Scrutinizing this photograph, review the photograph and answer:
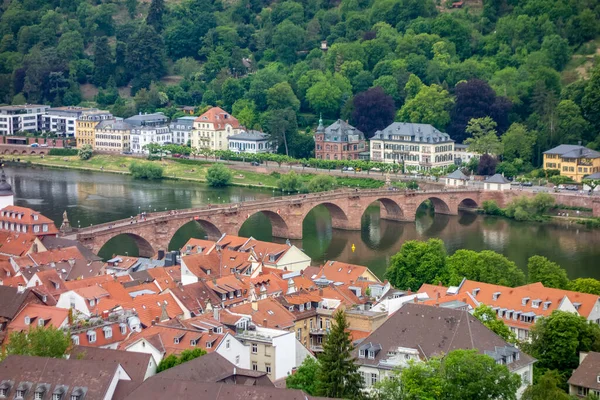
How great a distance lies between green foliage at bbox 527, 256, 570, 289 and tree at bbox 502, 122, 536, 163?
55957mm

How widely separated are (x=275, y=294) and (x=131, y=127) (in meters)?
93.1

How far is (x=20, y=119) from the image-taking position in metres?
170

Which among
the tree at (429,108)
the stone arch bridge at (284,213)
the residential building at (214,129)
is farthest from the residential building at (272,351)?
the residential building at (214,129)

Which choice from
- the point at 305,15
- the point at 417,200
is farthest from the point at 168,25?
the point at 417,200

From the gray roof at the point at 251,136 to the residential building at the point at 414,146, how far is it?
1379cm

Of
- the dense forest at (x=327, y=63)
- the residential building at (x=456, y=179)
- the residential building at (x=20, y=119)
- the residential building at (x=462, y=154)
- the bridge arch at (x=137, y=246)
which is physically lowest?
the bridge arch at (x=137, y=246)

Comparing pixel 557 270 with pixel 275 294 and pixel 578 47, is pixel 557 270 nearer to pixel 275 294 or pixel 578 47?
pixel 275 294

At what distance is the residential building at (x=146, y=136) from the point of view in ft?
513

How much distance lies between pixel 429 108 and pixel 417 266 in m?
67.0

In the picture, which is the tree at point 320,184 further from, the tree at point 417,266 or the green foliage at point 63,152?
the tree at point 417,266

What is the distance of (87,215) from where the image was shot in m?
112

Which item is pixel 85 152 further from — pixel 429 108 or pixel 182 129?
pixel 429 108

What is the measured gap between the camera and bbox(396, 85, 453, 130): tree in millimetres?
Result: 142500

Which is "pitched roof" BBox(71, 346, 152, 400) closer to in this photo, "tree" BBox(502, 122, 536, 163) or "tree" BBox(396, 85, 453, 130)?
"tree" BBox(502, 122, 536, 163)
